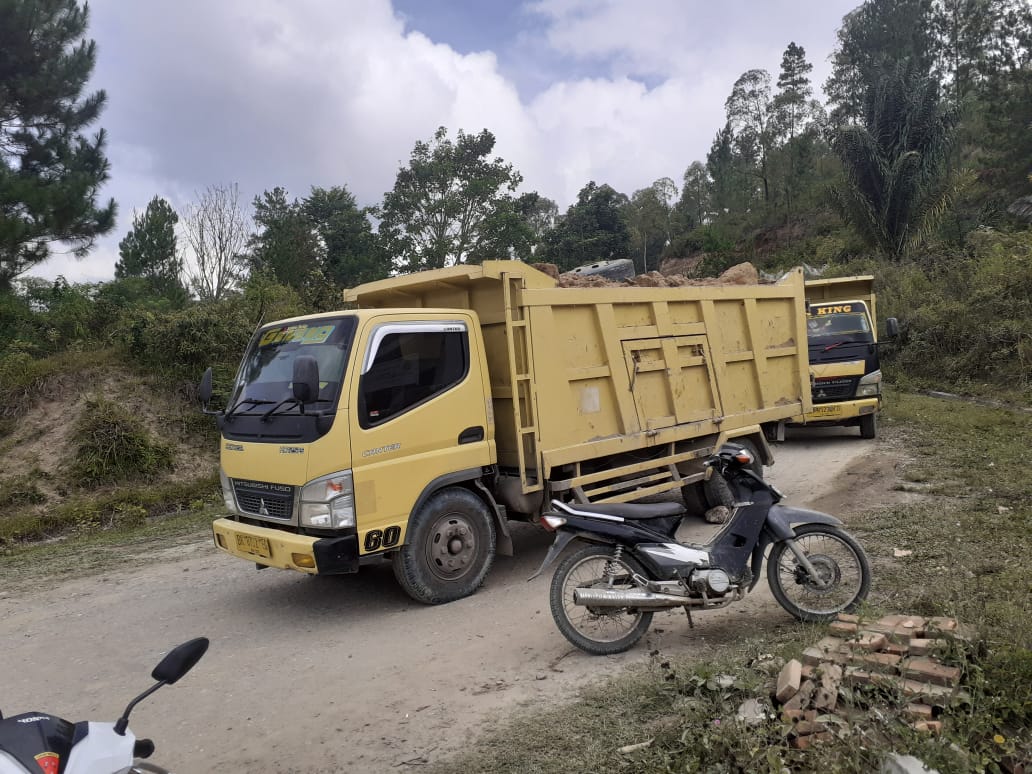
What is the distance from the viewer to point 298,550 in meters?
4.78

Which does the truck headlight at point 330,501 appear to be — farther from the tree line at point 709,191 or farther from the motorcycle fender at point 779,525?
the tree line at point 709,191

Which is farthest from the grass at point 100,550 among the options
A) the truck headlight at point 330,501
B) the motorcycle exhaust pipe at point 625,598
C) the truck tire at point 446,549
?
the motorcycle exhaust pipe at point 625,598

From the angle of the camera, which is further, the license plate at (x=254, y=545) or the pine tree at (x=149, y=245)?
the pine tree at (x=149, y=245)

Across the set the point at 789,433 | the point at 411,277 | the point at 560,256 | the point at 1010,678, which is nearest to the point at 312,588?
the point at 411,277

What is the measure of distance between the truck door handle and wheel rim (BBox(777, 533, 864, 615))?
2.35 metres

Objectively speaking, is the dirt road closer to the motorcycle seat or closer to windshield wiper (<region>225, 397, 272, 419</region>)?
the motorcycle seat

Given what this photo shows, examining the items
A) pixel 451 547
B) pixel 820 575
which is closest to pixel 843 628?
pixel 820 575

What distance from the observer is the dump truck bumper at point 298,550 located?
4723mm

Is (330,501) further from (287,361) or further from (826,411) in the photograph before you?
(826,411)

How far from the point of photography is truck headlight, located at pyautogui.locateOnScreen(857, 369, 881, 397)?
437 inches

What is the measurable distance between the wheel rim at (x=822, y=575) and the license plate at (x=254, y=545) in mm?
3413

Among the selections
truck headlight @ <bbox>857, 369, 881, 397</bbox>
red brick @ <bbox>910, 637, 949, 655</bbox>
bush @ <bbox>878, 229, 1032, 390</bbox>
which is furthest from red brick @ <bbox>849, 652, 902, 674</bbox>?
bush @ <bbox>878, 229, 1032, 390</bbox>

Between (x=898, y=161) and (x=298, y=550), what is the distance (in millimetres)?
25046

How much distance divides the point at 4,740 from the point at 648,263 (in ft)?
182
